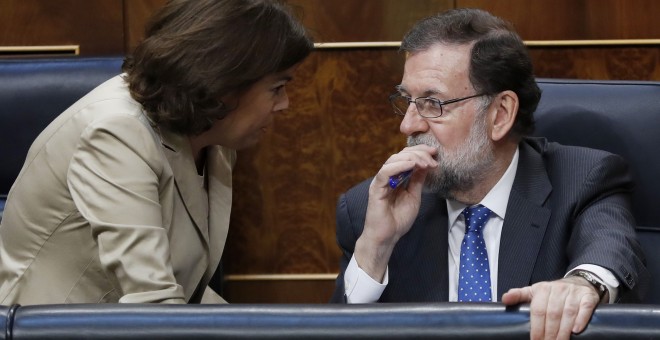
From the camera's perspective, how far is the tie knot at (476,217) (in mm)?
2121

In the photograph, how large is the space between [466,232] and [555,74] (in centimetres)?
112

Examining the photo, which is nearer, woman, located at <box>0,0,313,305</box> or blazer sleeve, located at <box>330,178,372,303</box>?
woman, located at <box>0,0,313,305</box>

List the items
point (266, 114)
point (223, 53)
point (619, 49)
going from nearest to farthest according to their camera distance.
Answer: point (223, 53) < point (266, 114) < point (619, 49)

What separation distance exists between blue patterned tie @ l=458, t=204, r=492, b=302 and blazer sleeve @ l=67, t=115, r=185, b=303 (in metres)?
0.54

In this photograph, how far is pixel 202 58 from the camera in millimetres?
2080

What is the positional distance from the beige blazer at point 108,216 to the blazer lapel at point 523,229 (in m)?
0.60

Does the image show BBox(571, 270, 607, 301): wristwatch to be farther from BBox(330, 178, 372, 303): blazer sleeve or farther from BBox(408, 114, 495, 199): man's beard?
BBox(330, 178, 372, 303): blazer sleeve

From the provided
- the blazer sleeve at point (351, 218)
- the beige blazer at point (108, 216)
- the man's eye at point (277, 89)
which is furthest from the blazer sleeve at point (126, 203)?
the blazer sleeve at point (351, 218)

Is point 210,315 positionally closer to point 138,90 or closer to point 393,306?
point 393,306

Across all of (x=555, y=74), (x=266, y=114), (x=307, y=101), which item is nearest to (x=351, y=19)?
(x=307, y=101)

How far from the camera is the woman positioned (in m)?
2.01

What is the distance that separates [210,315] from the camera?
130cm

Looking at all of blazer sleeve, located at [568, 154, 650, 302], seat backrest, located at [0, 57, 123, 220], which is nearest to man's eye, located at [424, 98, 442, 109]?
blazer sleeve, located at [568, 154, 650, 302]

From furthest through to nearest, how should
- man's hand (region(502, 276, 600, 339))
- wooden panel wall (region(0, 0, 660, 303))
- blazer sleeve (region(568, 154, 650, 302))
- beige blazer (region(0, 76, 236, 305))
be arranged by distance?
wooden panel wall (region(0, 0, 660, 303)), beige blazer (region(0, 76, 236, 305)), blazer sleeve (region(568, 154, 650, 302)), man's hand (region(502, 276, 600, 339))
